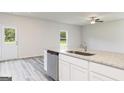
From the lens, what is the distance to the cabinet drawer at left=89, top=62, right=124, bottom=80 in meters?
1.22

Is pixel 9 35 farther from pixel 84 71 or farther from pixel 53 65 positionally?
pixel 84 71

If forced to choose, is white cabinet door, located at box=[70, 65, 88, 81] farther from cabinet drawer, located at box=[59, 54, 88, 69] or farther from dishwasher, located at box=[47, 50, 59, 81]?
dishwasher, located at box=[47, 50, 59, 81]

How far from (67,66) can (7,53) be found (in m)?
4.00

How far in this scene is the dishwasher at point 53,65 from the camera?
2.68 metres

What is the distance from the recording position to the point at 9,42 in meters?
5.36

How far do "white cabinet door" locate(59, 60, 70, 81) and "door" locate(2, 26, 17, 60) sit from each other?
12.1 ft

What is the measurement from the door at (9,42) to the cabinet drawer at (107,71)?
466 centimetres

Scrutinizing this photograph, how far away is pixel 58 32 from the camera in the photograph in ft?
24.3

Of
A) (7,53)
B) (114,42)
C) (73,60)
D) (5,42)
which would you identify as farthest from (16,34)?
(114,42)

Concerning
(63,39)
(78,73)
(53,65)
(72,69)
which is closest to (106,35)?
(63,39)

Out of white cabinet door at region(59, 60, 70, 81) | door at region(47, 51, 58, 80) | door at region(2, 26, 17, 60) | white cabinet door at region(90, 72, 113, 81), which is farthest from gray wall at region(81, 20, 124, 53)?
white cabinet door at region(90, 72, 113, 81)

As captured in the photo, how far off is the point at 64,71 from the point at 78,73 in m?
0.52

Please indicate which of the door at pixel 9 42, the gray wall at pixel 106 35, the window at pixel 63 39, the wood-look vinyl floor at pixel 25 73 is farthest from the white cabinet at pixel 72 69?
the window at pixel 63 39
